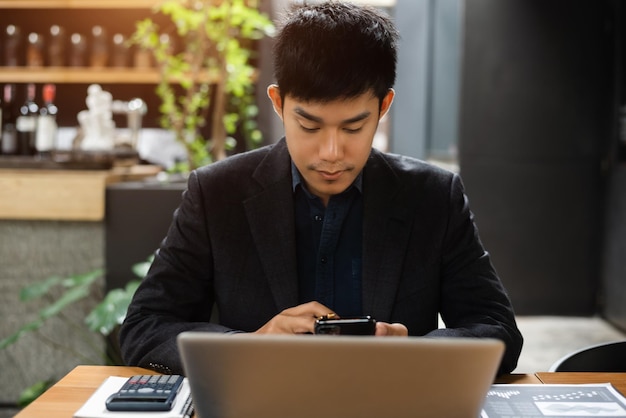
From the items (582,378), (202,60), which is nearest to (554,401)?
(582,378)

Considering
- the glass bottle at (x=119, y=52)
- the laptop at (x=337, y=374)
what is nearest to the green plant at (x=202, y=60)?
the glass bottle at (x=119, y=52)

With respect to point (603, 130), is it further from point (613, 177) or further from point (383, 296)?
point (383, 296)

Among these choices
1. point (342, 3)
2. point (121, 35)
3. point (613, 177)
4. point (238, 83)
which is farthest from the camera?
point (121, 35)

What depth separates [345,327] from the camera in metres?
1.18

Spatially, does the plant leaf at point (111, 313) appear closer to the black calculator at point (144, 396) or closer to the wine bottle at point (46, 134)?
the wine bottle at point (46, 134)

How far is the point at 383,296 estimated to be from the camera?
168 centimetres

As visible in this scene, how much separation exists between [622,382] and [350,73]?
0.75 meters

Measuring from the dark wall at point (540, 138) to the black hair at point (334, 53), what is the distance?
3.76 m

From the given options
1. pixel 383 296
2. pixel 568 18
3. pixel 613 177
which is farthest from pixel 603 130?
pixel 383 296

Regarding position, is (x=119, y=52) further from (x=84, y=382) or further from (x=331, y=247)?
(x=84, y=382)

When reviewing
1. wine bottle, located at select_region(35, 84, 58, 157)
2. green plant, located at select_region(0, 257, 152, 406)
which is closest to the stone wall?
green plant, located at select_region(0, 257, 152, 406)

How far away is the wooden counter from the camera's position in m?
3.29

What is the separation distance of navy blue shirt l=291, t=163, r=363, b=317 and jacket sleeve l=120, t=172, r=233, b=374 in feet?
0.71

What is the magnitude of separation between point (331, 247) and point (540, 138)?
3813 mm
